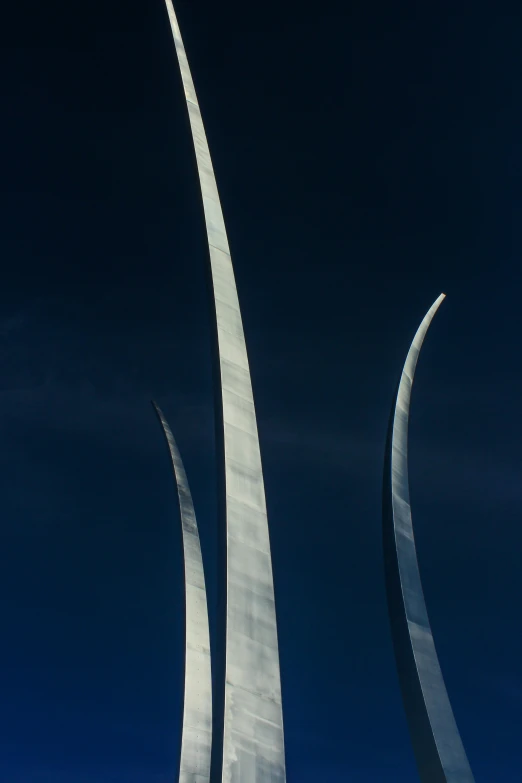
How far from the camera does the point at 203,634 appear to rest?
34.4 m

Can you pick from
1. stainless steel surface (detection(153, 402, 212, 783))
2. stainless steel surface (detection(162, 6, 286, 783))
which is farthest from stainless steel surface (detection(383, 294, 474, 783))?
stainless steel surface (detection(153, 402, 212, 783))

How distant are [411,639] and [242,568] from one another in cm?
977

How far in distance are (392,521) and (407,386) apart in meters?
6.17

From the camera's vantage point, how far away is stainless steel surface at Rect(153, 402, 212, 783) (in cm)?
3102

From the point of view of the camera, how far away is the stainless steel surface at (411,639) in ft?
75.9

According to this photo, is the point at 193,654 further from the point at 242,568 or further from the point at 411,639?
the point at 242,568

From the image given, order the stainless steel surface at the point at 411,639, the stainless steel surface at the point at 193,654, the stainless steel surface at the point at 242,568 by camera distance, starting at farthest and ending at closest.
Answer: the stainless steel surface at the point at 193,654 < the stainless steel surface at the point at 411,639 < the stainless steel surface at the point at 242,568

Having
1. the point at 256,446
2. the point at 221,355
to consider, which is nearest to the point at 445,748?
the point at 256,446

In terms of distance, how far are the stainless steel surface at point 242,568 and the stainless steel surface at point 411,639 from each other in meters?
A: 8.59

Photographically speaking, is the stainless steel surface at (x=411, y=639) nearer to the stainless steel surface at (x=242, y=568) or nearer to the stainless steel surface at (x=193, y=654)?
the stainless steel surface at (x=242, y=568)

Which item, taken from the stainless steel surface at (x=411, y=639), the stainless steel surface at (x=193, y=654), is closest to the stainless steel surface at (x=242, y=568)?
the stainless steel surface at (x=411, y=639)

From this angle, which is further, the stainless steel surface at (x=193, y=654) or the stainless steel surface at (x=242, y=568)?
the stainless steel surface at (x=193, y=654)

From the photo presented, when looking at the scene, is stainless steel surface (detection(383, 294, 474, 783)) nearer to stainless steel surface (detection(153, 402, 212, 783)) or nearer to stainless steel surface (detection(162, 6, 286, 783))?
stainless steel surface (detection(162, 6, 286, 783))

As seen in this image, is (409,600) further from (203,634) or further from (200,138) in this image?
(200,138)
